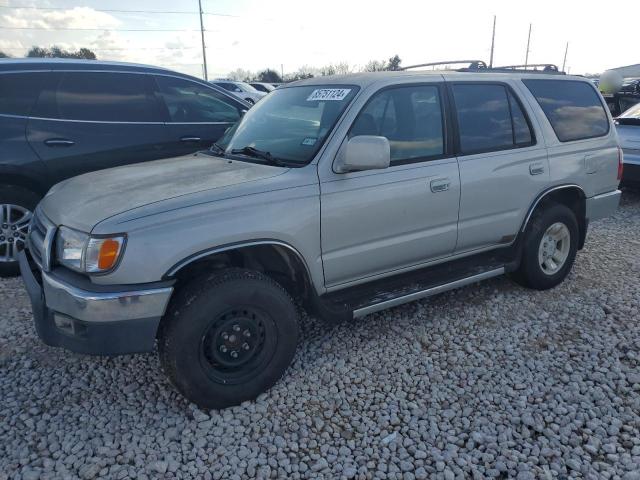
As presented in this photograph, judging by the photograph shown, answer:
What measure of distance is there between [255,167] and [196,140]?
2.38 metres

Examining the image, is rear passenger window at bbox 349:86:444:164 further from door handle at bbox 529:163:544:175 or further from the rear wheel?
the rear wheel

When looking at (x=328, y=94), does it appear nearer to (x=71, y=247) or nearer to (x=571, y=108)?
(x=71, y=247)

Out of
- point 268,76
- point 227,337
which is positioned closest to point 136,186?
point 227,337

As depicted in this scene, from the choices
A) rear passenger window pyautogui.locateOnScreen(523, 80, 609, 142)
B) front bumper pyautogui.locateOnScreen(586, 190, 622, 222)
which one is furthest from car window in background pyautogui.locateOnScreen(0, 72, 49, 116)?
front bumper pyautogui.locateOnScreen(586, 190, 622, 222)

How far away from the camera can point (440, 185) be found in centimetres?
365

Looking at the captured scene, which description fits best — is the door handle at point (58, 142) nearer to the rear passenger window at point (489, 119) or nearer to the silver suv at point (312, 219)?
the silver suv at point (312, 219)

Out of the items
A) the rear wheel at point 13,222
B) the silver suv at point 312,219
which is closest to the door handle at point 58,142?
the rear wheel at point 13,222

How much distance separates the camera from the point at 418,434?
283 cm

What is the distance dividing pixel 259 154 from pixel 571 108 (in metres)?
2.94

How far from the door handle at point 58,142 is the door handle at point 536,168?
163 inches

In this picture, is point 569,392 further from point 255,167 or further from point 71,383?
point 71,383

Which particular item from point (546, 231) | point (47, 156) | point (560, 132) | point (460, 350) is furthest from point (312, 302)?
point (47, 156)

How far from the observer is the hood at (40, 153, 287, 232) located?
2791mm

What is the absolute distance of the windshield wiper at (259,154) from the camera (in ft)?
10.9
